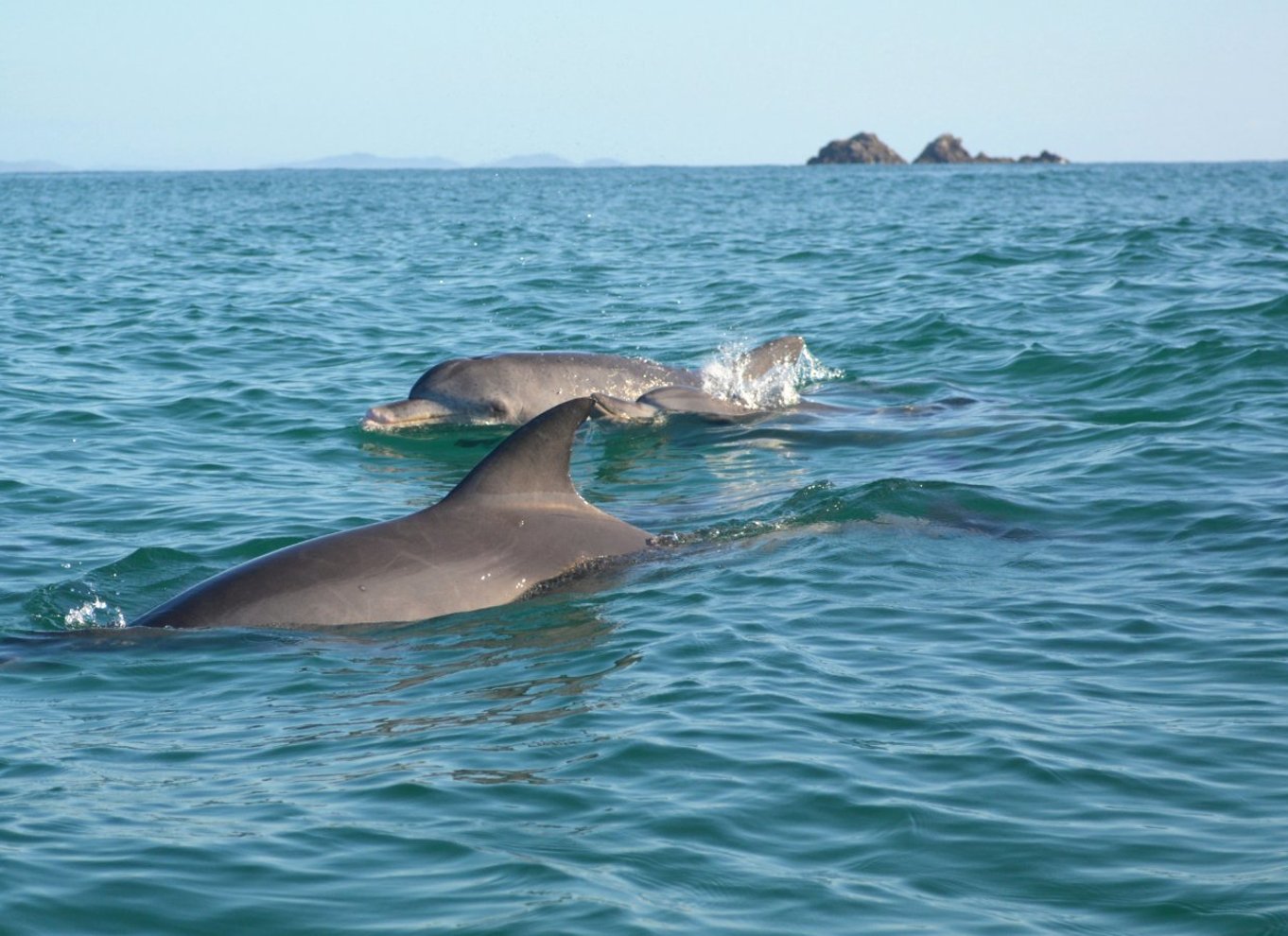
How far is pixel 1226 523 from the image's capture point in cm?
1145

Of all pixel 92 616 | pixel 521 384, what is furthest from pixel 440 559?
pixel 521 384

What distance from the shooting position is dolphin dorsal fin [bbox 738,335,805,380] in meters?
17.1

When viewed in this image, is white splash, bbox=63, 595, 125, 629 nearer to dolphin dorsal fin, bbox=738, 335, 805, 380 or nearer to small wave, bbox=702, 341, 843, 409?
small wave, bbox=702, 341, 843, 409

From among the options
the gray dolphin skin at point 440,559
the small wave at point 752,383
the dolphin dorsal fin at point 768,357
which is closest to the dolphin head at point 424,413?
the small wave at point 752,383

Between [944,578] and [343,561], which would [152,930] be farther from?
[944,578]

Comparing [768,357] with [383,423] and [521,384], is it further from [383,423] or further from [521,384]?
[383,423]

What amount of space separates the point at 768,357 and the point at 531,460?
7.81 m

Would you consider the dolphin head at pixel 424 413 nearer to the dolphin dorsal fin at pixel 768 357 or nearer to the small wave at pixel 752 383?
the small wave at pixel 752 383

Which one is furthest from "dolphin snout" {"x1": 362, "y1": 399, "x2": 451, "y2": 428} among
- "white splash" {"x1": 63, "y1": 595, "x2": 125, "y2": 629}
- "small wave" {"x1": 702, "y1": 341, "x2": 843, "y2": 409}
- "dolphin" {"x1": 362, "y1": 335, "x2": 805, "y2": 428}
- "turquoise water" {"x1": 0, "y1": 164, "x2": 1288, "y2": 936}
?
"white splash" {"x1": 63, "y1": 595, "x2": 125, "y2": 629}

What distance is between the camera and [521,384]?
16.8 m

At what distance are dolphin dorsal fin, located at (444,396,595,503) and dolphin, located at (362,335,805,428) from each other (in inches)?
→ 260

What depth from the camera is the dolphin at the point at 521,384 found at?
54.7 ft

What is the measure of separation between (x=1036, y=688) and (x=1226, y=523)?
3992mm

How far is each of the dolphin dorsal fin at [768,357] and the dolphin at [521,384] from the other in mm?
10
